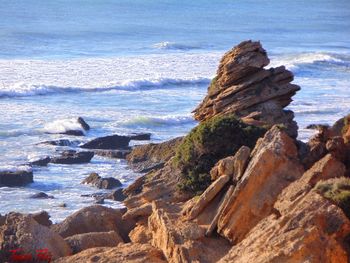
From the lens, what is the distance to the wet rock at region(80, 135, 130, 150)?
34156mm

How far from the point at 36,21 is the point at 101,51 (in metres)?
24.3

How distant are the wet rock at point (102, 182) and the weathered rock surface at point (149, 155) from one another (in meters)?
1.72

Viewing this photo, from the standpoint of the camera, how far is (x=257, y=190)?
13.2 meters

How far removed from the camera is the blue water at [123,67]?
34688 mm

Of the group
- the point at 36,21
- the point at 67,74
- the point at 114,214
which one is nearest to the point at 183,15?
the point at 36,21

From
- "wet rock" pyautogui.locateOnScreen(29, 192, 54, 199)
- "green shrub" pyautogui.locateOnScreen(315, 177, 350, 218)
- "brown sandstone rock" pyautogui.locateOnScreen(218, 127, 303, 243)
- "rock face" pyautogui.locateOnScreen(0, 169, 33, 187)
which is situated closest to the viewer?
"green shrub" pyautogui.locateOnScreen(315, 177, 350, 218)

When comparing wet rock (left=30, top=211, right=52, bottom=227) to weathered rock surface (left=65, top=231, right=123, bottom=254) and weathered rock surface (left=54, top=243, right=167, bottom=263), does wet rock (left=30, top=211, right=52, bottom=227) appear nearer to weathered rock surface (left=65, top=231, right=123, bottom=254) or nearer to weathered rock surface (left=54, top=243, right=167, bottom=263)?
weathered rock surface (left=65, top=231, right=123, bottom=254)

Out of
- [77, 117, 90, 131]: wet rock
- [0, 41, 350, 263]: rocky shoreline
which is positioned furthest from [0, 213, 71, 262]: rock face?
[77, 117, 90, 131]: wet rock

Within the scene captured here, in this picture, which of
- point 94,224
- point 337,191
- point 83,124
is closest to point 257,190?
point 337,191

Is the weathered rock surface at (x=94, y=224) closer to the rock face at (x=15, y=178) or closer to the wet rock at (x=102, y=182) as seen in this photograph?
the wet rock at (x=102, y=182)

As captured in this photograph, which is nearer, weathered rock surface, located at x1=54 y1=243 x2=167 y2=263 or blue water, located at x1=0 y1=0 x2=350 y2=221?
weathered rock surface, located at x1=54 y1=243 x2=167 y2=263

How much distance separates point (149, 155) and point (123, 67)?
32322 millimetres

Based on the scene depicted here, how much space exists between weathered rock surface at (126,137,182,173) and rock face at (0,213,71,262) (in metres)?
13.8

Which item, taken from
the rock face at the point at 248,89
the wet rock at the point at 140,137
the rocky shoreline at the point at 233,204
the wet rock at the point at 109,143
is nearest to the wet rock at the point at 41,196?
the rock face at the point at 248,89
